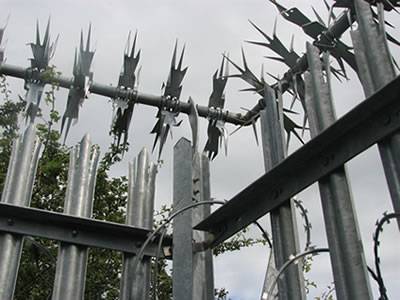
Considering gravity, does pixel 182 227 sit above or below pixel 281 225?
above

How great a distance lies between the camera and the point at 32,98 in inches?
140

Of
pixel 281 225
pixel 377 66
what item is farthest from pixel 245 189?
pixel 377 66

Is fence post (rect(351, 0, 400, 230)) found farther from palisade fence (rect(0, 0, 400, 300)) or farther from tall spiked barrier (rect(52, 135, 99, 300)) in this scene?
tall spiked barrier (rect(52, 135, 99, 300))

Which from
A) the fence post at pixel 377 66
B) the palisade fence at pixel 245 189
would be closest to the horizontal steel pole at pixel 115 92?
the palisade fence at pixel 245 189

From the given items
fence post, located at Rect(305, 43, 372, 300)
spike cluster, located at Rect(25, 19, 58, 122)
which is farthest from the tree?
fence post, located at Rect(305, 43, 372, 300)

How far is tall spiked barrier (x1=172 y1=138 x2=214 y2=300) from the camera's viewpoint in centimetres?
259

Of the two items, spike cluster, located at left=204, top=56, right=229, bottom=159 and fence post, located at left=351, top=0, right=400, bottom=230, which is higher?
spike cluster, located at left=204, top=56, right=229, bottom=159

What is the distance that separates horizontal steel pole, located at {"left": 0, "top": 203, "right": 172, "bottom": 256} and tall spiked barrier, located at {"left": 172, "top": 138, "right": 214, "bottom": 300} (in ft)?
0.82

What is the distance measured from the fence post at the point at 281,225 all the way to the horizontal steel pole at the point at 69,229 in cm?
86

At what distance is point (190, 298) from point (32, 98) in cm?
187

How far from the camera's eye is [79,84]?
375 cm

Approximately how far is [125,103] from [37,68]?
2.21 feet

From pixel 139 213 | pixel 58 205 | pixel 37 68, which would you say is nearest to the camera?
pixel 139 213

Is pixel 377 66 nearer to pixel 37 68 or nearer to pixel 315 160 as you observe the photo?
pixel 315 160
